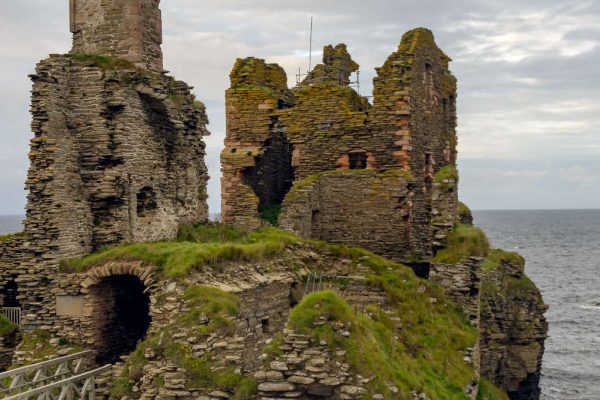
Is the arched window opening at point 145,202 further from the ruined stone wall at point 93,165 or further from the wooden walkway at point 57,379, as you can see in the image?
the wooden walkway at point 57,379

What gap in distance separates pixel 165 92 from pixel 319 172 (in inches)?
284

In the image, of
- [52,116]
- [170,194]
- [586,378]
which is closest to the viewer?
[52,116]

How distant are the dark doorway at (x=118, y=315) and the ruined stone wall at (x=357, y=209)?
6.84 meters

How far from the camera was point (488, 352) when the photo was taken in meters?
30.8

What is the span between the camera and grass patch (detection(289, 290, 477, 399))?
15.1 meters

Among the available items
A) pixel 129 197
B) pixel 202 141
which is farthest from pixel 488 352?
pixel 129 197

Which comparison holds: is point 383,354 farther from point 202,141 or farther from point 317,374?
point 202,141

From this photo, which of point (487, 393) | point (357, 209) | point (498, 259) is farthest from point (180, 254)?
point (498, 259)

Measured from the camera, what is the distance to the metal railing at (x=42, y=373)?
51.9 ft

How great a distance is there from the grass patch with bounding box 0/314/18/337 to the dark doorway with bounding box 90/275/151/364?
8.95 feet

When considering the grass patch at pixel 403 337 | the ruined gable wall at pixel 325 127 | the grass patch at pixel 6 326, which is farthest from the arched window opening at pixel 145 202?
the ruined gable wall at pixel 325 127

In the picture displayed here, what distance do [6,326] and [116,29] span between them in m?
8.59

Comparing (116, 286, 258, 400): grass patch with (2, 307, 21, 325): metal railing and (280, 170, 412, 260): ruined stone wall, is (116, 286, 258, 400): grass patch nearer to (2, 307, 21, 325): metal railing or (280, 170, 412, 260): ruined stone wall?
(2, 307, 21, 325): metal railing

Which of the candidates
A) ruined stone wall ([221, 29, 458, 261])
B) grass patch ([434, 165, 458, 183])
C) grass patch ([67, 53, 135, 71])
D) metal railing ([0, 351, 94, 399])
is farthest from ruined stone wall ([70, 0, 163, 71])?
grass patch ([434, 165, 458, 183])
